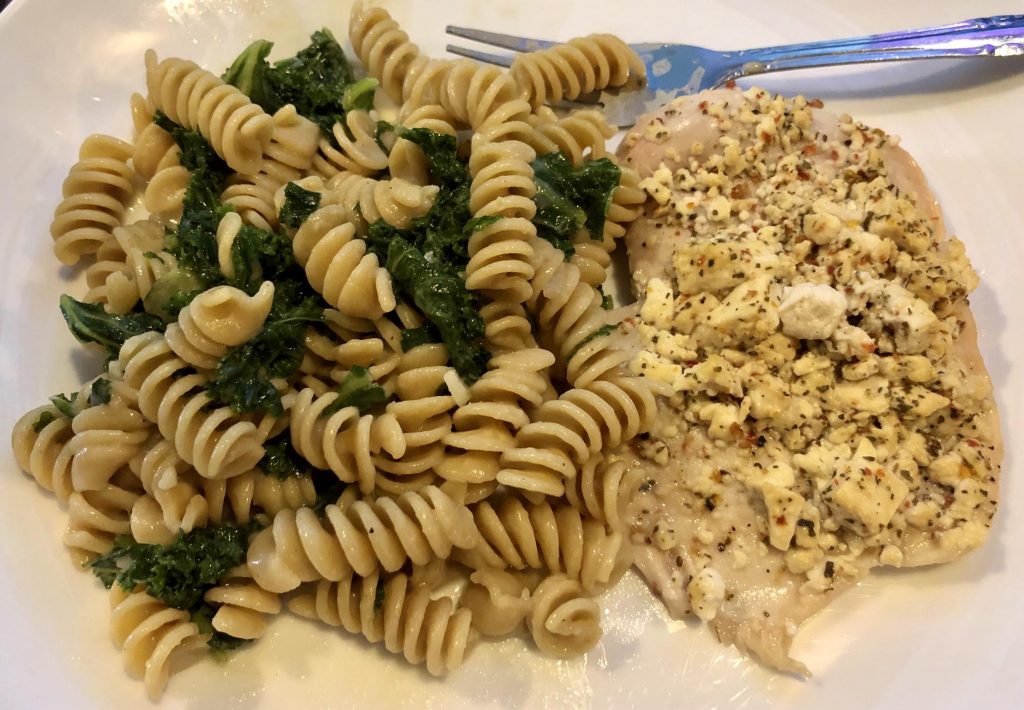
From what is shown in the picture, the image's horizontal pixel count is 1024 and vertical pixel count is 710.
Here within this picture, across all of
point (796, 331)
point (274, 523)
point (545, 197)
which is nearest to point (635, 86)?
point (545, 197)

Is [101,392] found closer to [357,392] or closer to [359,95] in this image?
[357,392]

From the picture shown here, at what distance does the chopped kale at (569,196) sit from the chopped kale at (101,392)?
4.53 feet

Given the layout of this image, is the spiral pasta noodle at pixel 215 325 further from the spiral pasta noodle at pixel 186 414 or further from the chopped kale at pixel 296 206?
the chopped kale at pixel 296 206

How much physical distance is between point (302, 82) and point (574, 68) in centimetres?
106

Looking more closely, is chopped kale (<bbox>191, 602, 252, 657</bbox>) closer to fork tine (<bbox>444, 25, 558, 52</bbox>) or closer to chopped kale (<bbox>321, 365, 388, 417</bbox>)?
chopped kale (<bbox>321, 365, 388, 417</bbox>)

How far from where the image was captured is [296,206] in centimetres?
232

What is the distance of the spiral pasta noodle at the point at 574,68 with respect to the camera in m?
2.76

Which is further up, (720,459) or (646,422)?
(646,422)

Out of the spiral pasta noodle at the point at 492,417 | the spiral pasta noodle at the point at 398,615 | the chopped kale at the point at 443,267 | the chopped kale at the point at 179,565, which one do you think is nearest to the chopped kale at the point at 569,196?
the chopped kale at the point at 443,267

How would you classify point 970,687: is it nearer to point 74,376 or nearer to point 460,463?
point 460,463

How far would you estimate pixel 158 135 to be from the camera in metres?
2.69

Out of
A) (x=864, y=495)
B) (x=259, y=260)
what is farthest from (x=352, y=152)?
(x=864, y=495)

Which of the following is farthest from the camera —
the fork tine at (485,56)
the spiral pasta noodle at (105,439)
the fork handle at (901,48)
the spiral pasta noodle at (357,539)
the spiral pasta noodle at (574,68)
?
the fork tine at (485,56)

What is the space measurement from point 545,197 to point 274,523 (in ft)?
4.27
